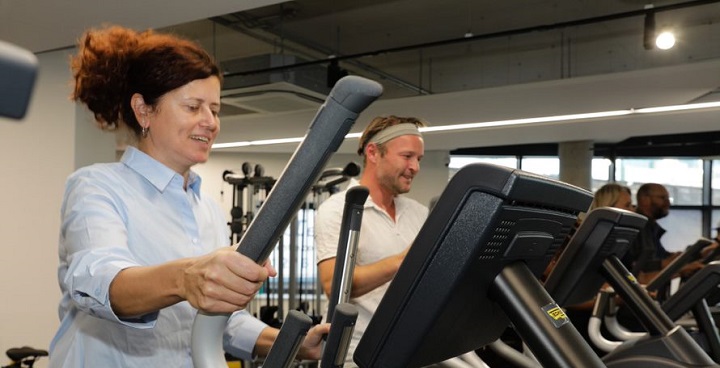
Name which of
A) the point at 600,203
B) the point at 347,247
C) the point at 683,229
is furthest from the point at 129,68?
the point at 683,229

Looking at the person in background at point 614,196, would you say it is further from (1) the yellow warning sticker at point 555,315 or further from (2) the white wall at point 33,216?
(2) the white wall at point 33,216

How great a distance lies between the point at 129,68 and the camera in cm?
141

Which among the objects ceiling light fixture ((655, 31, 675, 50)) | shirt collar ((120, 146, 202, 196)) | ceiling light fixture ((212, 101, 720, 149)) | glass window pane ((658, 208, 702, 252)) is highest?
ceiling light fixture ((655, 31, 675, 50))

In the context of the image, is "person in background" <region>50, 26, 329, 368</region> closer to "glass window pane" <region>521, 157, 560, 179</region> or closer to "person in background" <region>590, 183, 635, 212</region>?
"person in background" <region>590, 183, 635, 212</region>

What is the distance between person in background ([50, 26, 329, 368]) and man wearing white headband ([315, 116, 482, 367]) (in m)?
0.78

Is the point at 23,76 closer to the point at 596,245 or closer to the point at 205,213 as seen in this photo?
the point at 205,213

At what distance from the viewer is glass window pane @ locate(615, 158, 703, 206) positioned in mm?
11008

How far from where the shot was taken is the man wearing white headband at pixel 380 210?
2.28 meters

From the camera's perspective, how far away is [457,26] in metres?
7.36

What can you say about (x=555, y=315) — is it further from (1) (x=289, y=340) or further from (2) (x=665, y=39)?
(2) (x=665, y=39)

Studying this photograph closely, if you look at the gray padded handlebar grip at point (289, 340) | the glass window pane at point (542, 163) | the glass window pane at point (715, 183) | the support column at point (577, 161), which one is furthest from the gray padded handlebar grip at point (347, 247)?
the glass window pane at point (542, 163)

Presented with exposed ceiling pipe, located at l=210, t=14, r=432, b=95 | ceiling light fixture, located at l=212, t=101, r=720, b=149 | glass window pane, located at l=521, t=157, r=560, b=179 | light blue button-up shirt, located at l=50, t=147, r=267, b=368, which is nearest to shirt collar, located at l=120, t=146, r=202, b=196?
light blue button-up shirt, located at l=50, t=147, r=267, b=368

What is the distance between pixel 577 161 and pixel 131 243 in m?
9.76

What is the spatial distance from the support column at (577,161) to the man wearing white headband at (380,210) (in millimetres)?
8232
